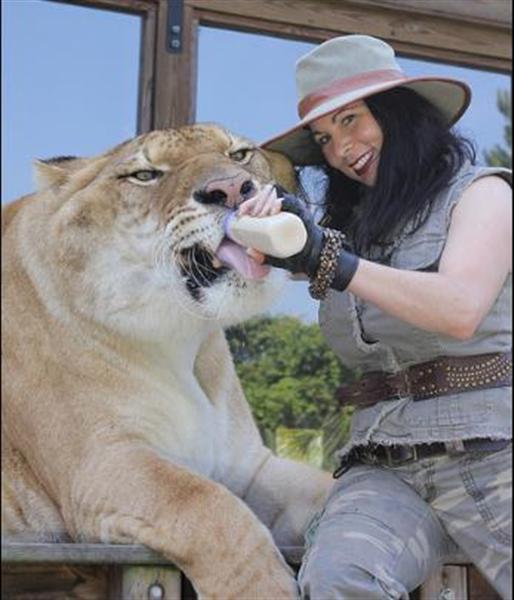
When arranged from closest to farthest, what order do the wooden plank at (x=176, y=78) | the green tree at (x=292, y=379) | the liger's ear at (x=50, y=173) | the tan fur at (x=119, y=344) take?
1. the tan fur at (x=119, y=344)
2. the liger's ear at (x=50, y=173)
3. the wooden plank at (x=176, y=78)
4. the green tree at (x=292, y=379)

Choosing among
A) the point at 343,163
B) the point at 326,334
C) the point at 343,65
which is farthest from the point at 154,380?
the point at 343,65

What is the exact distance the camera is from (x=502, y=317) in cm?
210

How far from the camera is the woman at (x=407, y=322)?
1933 mm

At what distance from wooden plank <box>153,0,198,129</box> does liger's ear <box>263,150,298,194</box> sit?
0.49 metres

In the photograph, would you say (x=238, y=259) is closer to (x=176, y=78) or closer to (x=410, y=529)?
(x=410, y=529)

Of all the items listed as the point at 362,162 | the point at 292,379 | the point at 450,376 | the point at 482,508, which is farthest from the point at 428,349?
the point at 292,379

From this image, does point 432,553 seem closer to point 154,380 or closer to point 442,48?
point 154,380

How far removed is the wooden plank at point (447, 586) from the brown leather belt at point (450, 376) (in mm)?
332

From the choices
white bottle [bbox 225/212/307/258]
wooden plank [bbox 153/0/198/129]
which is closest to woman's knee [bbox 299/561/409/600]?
white bottle [bbox 225/212/307/258]

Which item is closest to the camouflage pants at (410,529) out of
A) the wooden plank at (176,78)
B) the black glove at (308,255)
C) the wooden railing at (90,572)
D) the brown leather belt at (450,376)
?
the brown leather belt at (450,376)

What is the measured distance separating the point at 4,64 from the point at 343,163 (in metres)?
0.97

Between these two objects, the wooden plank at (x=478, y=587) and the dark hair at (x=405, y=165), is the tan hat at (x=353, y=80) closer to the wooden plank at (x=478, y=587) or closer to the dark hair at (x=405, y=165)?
the dark hair at (x=405, y=165)

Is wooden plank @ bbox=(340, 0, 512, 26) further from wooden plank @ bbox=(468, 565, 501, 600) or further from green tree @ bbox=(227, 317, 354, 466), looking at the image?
wooden plank @ bbox=(468, 565, 501, 600)

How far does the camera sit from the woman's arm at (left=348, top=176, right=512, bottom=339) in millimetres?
1915
